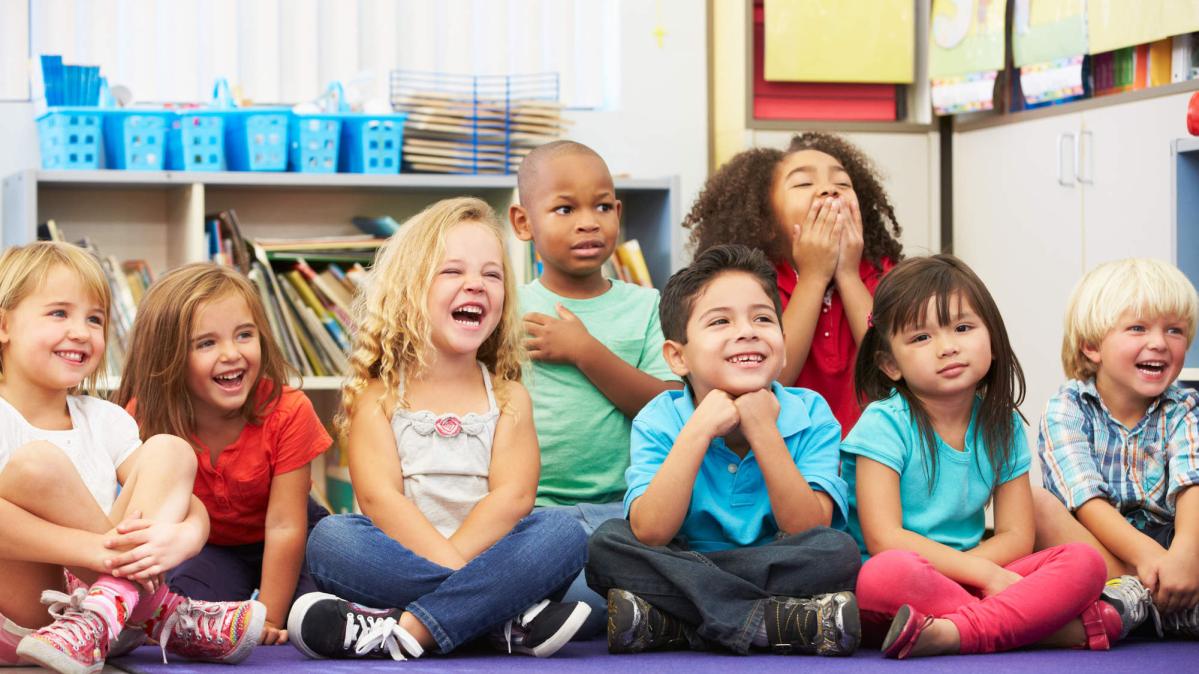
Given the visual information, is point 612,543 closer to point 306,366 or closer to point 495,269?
point 495,269

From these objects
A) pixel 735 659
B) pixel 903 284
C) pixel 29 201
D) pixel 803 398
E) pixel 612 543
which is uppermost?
pixel 29 201

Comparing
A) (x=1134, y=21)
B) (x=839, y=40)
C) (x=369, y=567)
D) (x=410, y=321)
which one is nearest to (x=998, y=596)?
(x=369, y=567)

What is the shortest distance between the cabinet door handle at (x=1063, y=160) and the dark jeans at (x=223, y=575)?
1855 millimetres

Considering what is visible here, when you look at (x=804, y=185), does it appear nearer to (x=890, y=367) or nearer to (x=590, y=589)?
(x=890, y=367)

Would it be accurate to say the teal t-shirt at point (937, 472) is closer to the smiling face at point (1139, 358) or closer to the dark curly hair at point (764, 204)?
the smiling face at point (1139, 358)

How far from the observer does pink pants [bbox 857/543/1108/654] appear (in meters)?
1.69

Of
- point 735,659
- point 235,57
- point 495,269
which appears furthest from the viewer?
point 235,57

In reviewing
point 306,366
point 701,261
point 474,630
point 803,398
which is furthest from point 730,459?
point 306,366

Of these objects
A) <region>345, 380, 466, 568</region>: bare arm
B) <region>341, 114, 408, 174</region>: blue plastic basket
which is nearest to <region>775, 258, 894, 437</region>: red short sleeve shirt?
<region>345, 380, 466, 568</region>: bare arm

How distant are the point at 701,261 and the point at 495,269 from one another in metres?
0.30

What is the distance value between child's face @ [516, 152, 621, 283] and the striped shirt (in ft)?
2.44

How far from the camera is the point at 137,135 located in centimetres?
284

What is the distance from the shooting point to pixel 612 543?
5.82 ft

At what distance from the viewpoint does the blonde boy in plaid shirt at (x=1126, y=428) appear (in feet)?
6.44
